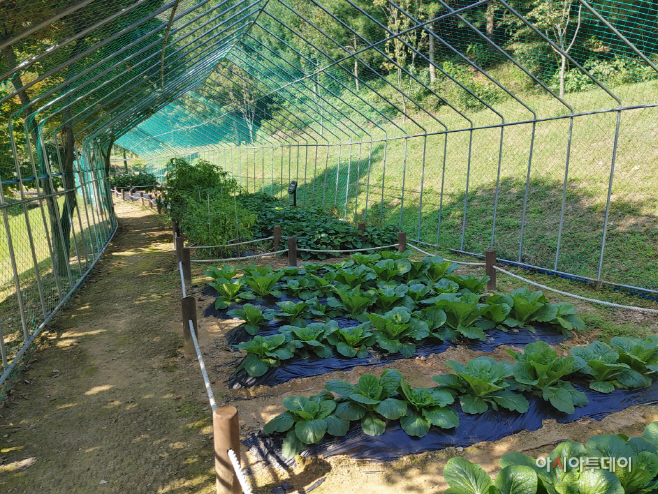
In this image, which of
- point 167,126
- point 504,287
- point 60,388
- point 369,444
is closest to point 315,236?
point 504,287

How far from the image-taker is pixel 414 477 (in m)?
2.97

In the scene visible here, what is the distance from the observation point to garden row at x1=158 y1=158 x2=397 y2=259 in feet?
29.7

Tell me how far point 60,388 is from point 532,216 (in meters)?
10.3

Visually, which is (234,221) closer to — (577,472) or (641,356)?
(641,356)

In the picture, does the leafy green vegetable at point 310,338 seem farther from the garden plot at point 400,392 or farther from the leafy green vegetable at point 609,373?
the leafy green vegetable at point 609,373

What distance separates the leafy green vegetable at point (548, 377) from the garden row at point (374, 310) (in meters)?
1.03

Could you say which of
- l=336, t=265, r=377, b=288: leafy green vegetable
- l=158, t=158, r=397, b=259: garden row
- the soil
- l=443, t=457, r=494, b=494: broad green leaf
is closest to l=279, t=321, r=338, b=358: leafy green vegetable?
the soil

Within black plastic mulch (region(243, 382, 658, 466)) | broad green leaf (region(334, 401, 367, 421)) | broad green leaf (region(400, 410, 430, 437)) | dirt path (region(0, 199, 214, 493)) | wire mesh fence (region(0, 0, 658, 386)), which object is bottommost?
dirt path (region(0, 199, 214, 493))

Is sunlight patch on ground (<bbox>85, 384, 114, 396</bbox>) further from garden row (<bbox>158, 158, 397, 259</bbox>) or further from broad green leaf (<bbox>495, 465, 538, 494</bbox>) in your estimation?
garden row (<bbox>158, 158, 397, 259</bbox>)

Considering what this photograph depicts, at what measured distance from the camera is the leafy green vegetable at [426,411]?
3236 mm

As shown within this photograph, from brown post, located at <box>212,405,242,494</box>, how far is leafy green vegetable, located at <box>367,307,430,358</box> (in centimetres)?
222

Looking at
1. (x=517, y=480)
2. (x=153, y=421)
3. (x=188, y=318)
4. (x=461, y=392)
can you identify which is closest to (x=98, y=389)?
(x=153, y=421)

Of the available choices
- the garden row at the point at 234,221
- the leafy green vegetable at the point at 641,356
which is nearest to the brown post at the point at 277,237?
the garden row at the point at 234,221

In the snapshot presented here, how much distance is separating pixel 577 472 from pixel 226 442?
1873mm
